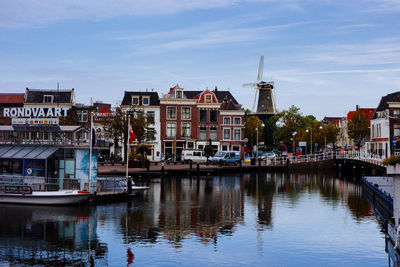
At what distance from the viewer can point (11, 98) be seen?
97.2 meters

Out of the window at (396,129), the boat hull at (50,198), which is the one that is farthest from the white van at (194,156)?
the boat hull at (50,198)

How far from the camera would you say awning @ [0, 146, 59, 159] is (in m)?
42.2

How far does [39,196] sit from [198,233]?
50.4ft

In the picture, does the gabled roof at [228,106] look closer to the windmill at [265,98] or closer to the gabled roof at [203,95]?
the gabled roof at [203,95]

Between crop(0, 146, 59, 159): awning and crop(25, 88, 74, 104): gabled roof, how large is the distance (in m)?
54.4

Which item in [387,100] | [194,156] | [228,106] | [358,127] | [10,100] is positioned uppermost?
[387,100]

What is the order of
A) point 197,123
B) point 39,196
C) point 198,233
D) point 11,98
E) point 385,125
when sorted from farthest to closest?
point 197,123
point 11,98
point 385,125
point 39,196
point 198,233

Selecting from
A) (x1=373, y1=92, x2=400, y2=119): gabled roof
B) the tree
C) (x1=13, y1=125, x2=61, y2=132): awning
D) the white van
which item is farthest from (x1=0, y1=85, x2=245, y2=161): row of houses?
(x1=13, y1=125, x2=61, y2=132): awning

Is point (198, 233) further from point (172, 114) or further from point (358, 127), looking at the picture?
point (358, 127)

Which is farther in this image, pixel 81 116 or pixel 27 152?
pixel 81 116

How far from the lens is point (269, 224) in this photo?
1377 inches

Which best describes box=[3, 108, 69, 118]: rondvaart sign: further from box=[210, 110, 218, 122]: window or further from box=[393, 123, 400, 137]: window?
box=[393, 123, 400, 137]: window

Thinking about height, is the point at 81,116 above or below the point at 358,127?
above

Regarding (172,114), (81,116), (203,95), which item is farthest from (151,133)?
(81,116)
